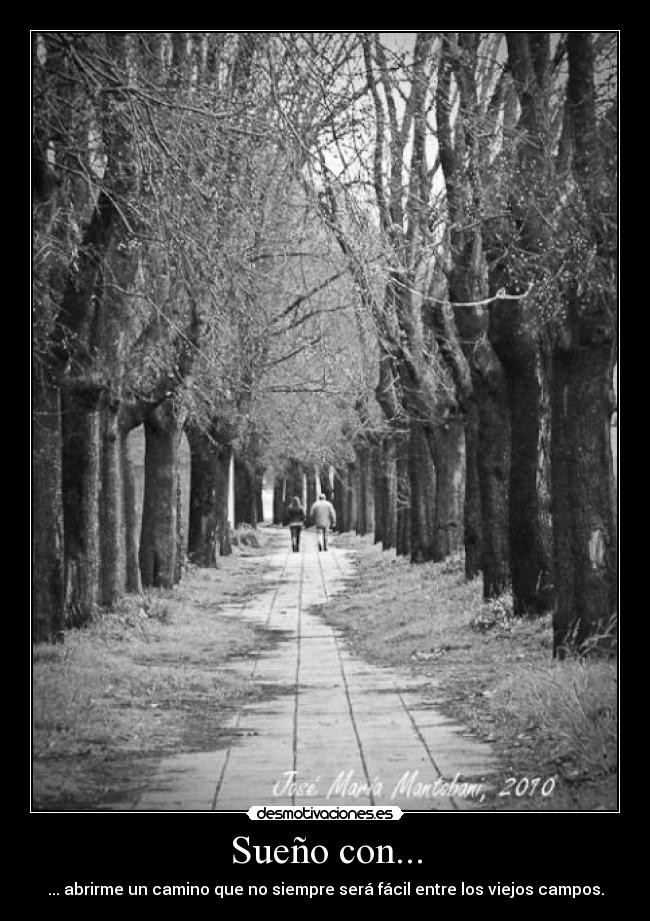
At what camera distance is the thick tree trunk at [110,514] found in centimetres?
1764

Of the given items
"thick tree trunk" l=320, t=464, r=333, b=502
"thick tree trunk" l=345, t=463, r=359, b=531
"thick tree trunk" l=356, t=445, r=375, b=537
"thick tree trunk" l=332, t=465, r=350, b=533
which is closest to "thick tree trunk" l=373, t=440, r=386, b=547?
"thick tree trunk" l=356, t=445, r=375, b=537

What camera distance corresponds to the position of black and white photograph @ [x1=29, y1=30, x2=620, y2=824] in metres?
8.41

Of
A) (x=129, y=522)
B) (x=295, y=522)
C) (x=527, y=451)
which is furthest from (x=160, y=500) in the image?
(x=295, y=522)

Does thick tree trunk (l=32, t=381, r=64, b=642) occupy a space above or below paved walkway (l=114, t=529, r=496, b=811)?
above

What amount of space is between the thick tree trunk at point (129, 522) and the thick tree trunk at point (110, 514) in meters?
2.16

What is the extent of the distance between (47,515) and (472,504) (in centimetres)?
872

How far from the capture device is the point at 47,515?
13.4m

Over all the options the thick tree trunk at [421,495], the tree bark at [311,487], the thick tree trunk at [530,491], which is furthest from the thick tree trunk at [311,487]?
the thick tree trunk at [530,491]

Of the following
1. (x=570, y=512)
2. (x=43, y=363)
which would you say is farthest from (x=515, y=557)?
(x=43, y=363)

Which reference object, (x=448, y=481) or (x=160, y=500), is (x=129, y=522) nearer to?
(x=160, y=500)

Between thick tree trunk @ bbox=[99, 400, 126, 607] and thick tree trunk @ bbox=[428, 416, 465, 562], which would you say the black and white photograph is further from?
thick tree trunk @ bbox=[428, 416, 465, 562]

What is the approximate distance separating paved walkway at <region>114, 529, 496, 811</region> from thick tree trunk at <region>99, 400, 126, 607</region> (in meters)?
3.67

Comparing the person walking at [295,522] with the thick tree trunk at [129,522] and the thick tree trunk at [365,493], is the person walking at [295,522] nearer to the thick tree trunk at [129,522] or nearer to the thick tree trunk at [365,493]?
the thick tree trunk at [365,493]
